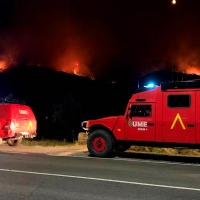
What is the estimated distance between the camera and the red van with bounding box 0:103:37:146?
15.6 meters

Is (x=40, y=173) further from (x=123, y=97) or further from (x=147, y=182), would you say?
(x=123, y=97)

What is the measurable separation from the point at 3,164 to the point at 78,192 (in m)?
4.16

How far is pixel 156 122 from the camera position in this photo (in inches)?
488

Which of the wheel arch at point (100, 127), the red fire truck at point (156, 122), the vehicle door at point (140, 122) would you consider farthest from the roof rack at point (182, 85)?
the wheel arch at point (100, 127)

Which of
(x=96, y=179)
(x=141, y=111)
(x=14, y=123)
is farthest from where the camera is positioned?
(x=14, y=123)

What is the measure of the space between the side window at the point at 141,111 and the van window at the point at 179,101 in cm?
71

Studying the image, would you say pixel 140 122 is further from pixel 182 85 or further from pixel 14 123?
pixel 14 123

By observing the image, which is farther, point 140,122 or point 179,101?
point 140,122

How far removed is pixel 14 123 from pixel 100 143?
4404 mm

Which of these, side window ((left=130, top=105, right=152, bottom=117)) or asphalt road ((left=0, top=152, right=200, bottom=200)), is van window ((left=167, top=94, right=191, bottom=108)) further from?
asphalt road ((left=0, top=152, right=200, bottom=200))

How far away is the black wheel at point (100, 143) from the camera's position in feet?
42.3

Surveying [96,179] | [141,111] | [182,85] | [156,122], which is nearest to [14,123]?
[141,111]

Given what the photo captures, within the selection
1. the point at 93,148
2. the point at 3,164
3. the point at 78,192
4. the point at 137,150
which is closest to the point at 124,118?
the point at 93,148

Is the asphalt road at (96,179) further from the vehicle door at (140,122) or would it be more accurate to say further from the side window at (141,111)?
the side window at (141,111)
